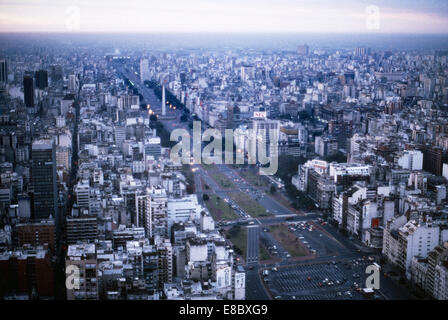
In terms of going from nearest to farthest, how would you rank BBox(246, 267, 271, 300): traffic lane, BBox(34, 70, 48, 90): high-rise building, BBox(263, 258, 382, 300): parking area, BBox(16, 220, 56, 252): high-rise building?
BBox(246, 267, 271, 300): traffic lane → BBox(263, 258, 382, 300): parking area → BBox(16, 220, 56, 252): high-rise building → BBox(34, 70, 48, 90): high-rise building

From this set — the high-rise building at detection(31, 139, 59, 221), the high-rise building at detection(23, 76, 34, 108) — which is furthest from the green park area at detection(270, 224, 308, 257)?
the high-rise building at detection(23, 76, 34, 108)

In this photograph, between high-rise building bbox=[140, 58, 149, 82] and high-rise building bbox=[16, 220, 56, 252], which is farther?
high-rise building bbox=[140, 58, 149, 82]

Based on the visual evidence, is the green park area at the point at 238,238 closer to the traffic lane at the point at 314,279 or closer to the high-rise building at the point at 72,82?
the traffic lane at the point at 314,279

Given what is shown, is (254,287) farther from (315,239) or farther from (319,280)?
(315,239)

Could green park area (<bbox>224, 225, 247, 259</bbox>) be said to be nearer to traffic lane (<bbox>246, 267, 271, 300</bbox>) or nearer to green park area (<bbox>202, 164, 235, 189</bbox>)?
traffic lane (<bbox>246, 267, 271, 300</bbox>)

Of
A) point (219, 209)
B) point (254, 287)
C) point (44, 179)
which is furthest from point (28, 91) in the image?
point (254, 287)

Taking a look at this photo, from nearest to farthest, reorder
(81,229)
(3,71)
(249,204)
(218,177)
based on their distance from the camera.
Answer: (81,229), (3,71), (249,204), (218,177)

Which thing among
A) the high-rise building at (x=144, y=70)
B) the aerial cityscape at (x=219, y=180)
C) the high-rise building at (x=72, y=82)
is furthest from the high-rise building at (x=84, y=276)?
the high-rise building at (x=144, y=70)
